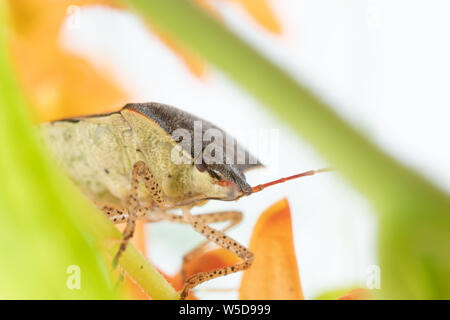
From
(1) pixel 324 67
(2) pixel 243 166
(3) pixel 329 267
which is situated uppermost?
(1) pixel 324 67

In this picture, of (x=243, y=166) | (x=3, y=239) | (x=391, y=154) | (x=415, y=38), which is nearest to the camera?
(x=3, y=239)

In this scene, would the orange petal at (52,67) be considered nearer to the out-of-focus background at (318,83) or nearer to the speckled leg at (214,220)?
the out-of-focus background at (318,83)

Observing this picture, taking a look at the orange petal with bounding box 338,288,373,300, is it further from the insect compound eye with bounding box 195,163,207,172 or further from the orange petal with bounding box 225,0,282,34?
the orange petal with bounding box 225,0,282,34

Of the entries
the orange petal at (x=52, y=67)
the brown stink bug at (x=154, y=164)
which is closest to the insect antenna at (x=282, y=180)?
the brown stink bug at (x=154, y=164)

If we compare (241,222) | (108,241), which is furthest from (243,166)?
(108,241)

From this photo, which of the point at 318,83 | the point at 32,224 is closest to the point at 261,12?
the point at 318,83

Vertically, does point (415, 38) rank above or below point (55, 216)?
above
